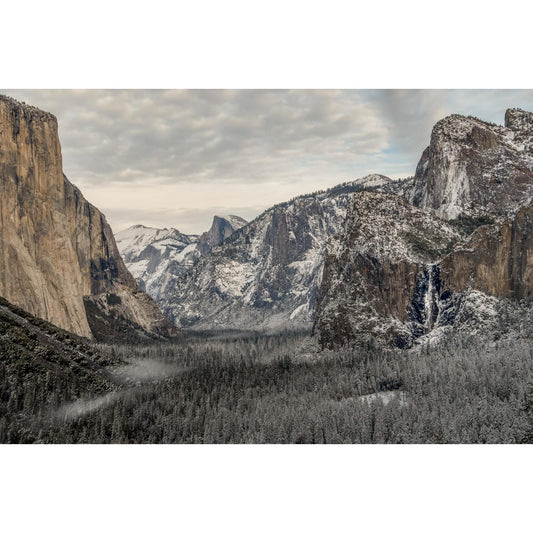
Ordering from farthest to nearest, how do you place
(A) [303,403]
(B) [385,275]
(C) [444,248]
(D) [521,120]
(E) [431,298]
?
1. (D) [521,120]
2. (B) [385,275]
3. (C) [444,248]
4. (E) [431,298]
5. (A) [303,403]

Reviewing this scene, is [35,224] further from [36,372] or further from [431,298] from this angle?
[431,298]

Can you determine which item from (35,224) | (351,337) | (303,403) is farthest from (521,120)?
(35,224)

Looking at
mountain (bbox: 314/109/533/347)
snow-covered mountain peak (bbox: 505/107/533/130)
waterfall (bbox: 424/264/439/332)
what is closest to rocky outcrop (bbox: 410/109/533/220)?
snow-covered mountain peak (bbox: 505/107/533/130)

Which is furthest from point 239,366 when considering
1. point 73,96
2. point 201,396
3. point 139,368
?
point 73,96

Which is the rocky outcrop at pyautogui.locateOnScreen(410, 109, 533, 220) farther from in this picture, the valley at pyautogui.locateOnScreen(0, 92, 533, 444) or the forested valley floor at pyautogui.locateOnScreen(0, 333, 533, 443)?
the forested valley floor at pyautogui.locateOnScreen(0, 333, 533, 443)

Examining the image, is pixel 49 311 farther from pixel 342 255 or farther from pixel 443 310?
pixel 443 310

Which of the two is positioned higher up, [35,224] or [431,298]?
[35,224]
